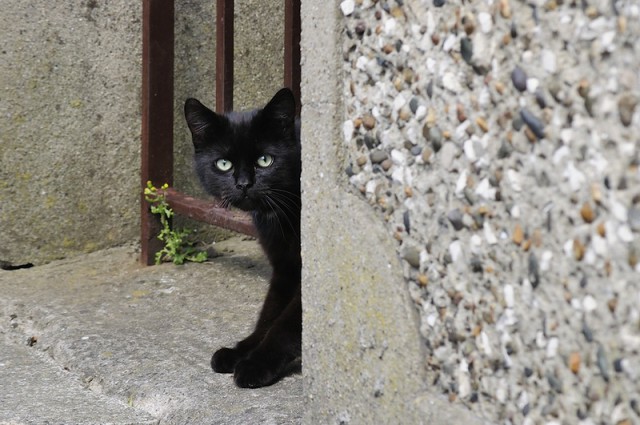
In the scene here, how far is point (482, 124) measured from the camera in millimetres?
1332

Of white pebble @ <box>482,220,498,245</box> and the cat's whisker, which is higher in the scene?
white pebble @ <box>482,220,498,245</box>

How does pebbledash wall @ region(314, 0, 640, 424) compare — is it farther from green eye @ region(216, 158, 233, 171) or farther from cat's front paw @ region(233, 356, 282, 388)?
green eye @ region(216, 158, 233, 171)

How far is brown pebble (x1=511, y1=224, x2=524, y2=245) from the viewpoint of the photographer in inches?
49.9

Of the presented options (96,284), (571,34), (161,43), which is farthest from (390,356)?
(161,43)

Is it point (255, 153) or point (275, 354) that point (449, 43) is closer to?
point (275, 354)

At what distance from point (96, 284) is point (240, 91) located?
3.12 ft

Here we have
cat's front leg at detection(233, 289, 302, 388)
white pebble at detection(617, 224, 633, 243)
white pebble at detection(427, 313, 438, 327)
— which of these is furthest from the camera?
cat's front leg at detection(233, 289, 302, 388)

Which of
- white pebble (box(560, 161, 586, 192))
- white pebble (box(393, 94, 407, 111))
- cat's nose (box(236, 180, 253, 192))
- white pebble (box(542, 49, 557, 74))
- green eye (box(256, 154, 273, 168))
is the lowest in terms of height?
cat's nose (box(236, 180, 253, 192))

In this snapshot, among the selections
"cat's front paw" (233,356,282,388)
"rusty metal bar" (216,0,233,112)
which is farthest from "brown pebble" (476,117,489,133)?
"rusty metal bar" (216,0,233,112)

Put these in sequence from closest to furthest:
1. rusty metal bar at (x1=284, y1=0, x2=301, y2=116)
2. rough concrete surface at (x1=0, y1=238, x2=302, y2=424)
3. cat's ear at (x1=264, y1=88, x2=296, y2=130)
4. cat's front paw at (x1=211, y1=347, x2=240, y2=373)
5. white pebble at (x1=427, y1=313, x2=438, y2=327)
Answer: white pebble at (x1=427, y1=313, x2=438, y2=327) → rough concrete surface at (x1=0, y1=238, x2=302, y2=424) → cat's front paw at (x1=211, y1=347, x2=240, y2=373) → cat's ear at (x1=264, y1=88, x2=296, y2=130) → rusty metal bar at (x1=284, y1=0, x2=301, y2=116)

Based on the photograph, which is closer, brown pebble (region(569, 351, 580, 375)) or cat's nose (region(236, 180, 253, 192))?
brown pebble (region(569, 351, 580, 375))

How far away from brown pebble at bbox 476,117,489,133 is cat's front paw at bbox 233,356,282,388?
1227 millimetres

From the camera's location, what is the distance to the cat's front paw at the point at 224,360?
2475mm

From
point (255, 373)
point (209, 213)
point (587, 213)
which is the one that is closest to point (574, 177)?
point (587, 213)
